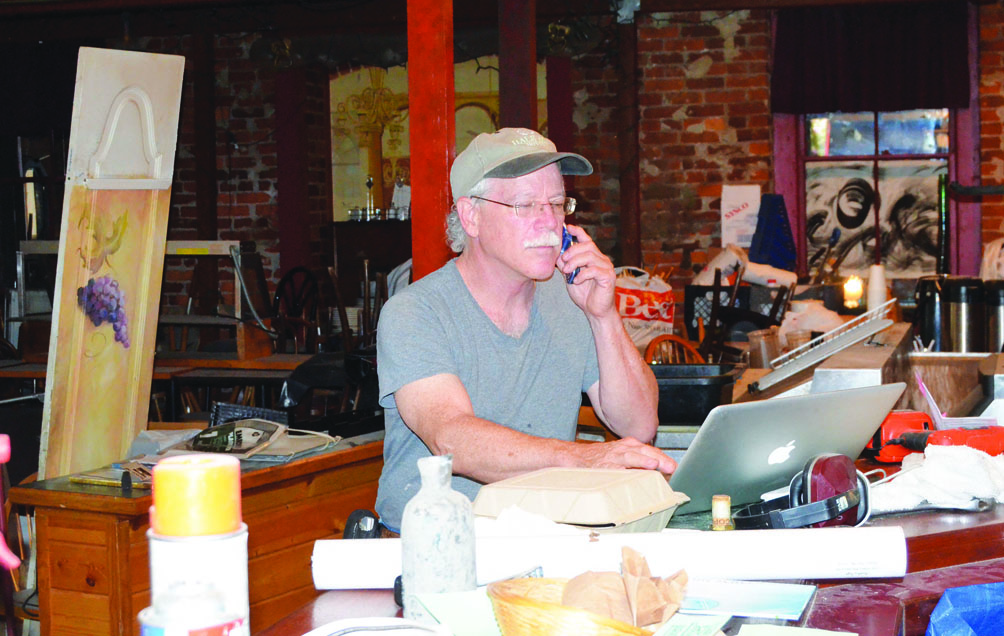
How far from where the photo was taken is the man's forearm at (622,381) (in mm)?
2375

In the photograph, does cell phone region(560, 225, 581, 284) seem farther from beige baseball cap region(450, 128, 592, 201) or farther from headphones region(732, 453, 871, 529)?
headphones region(732, 453, 871, 529)

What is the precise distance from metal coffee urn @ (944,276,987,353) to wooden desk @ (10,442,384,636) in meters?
2.34

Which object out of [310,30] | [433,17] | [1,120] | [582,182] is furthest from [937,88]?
[1,120]

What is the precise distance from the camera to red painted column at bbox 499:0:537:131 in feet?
13.2

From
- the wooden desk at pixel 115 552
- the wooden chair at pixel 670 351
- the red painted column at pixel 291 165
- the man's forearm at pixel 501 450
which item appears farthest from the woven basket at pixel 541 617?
the red painted column at pixel 291 165

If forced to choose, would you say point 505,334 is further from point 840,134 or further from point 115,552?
point 840,134

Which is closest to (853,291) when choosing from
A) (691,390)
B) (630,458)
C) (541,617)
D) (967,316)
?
(967,316)

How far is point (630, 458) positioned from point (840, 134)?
Answer: 22.0 feet

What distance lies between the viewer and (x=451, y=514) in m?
1.13

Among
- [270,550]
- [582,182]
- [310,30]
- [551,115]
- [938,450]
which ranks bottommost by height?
[270,550]

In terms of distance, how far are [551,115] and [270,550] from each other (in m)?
5.98

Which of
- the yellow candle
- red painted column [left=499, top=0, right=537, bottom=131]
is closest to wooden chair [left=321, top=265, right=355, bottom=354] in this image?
red painted column [left=499, top=0, right=537, bottom=131]

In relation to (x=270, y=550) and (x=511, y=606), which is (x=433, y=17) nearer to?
(x=270, y=550)

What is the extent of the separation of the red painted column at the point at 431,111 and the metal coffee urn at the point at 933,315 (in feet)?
6.05
